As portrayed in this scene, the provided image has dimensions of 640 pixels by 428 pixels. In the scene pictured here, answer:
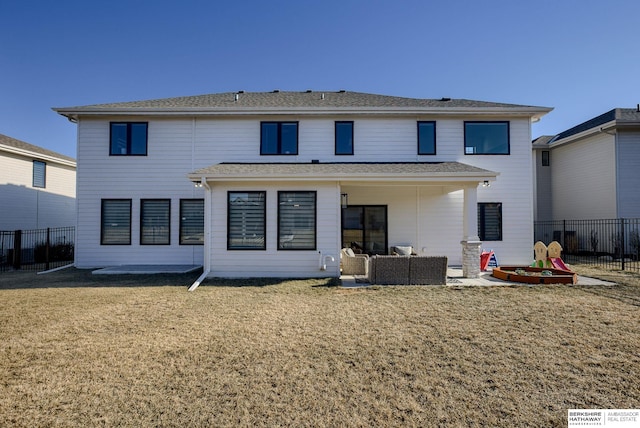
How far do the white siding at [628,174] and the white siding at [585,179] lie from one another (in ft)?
0.78

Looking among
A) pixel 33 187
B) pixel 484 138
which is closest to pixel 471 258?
pixel 484 138

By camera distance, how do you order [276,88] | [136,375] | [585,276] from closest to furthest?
[136,375]
[585,276]
[276,88]

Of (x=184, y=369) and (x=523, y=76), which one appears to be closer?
(x=184, y=369)

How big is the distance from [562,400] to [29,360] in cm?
618

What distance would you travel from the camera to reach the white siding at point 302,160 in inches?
449

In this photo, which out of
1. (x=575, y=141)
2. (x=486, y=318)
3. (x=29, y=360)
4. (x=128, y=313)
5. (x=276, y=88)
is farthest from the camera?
(x=575, y=141)

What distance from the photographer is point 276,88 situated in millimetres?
14945

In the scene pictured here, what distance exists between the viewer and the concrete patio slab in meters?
10.2

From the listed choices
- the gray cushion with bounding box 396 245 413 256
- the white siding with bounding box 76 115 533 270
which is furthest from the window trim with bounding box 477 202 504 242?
the gray cushion with bounding box 396 245 413 256

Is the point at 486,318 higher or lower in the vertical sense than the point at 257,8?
lower

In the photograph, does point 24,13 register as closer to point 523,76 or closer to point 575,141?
point 523,76

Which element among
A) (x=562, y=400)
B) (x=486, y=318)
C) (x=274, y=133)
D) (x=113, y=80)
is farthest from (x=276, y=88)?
(x=562, y=400)

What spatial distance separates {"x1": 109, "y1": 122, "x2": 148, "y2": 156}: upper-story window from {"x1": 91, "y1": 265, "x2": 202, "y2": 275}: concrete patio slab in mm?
4259

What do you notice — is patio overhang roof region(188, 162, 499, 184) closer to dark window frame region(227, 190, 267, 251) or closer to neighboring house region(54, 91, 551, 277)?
dark window frame region(227, 190, 267, 251)
